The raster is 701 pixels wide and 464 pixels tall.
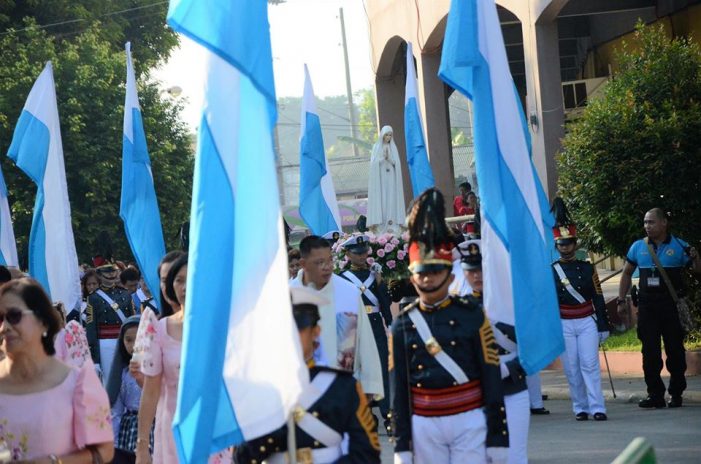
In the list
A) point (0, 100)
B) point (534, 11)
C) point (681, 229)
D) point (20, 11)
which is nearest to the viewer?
point (681, 229)

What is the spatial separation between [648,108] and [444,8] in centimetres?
1142

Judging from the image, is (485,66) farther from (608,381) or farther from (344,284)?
(608,381)

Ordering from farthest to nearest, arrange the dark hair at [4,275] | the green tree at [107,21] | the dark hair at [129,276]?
the green tree at [107,21] → the dark hair at [129,276] → the dark hair at [4,275]

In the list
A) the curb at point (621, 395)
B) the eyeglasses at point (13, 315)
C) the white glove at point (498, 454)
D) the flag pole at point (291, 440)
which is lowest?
the curb at point (621, 395)

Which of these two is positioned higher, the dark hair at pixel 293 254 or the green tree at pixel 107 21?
the green tree at pixel 107 21

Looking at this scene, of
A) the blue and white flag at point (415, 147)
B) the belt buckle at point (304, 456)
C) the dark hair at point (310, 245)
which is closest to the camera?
the belt buckle at point (304, 456)

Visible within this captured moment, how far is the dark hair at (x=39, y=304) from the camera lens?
Answer: 5.83 m

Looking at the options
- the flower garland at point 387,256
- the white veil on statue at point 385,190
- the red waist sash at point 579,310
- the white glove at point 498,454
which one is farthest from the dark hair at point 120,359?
the white veil on statue at point 385,190

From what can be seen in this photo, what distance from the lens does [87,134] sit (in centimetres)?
3372

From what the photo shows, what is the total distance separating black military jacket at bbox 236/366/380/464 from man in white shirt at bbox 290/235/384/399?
118 inches

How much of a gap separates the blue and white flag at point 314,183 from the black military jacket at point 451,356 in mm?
9683

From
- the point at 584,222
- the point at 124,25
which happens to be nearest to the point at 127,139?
the point at 584,222

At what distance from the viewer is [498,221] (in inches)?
354

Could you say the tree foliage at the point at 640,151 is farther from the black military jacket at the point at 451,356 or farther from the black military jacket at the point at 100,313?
the black military jacket at the point at 451,356
